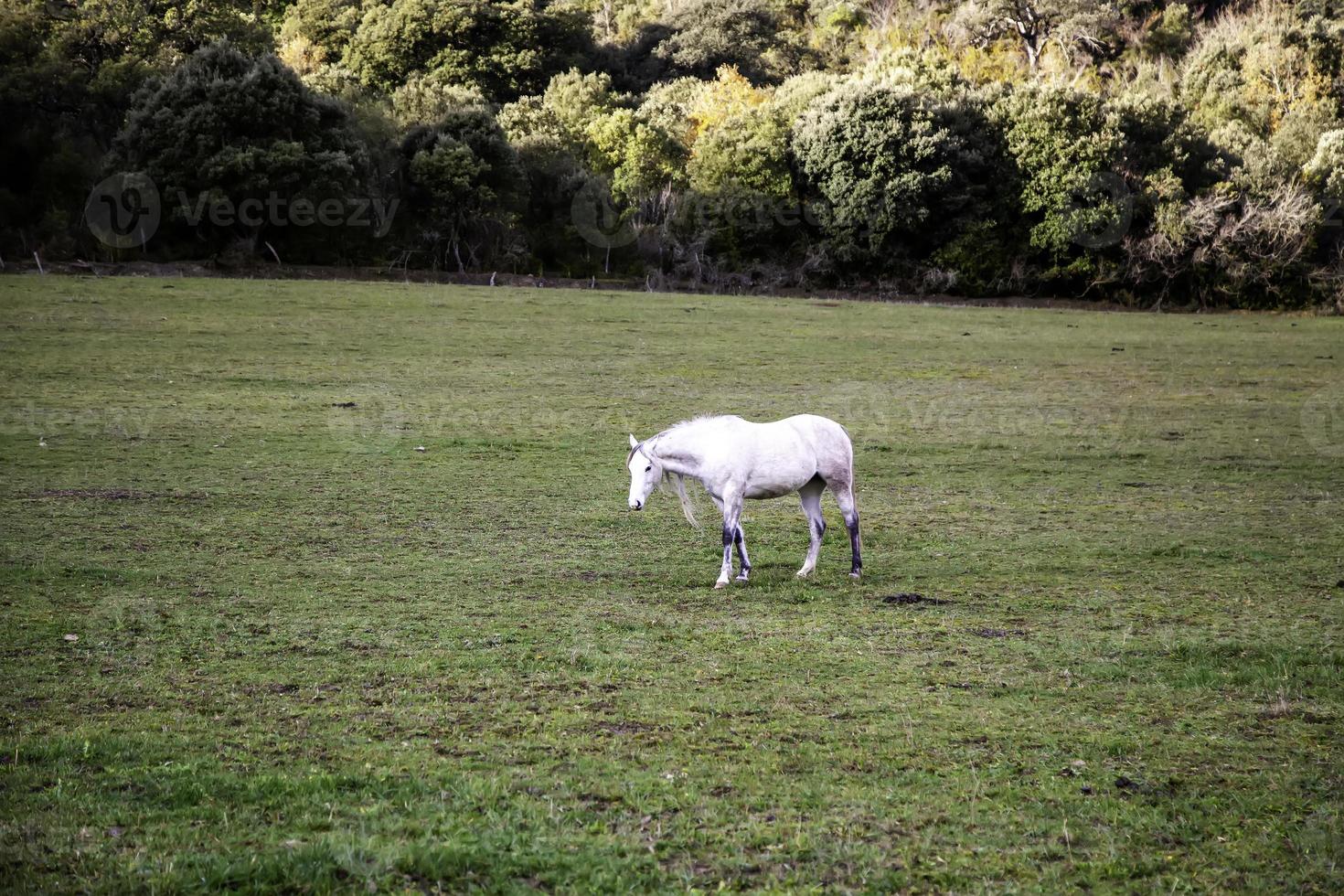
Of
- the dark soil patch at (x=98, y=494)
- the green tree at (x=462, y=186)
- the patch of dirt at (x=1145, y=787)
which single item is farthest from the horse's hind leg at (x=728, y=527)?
Answer: the green tree at (x=462, y=186)

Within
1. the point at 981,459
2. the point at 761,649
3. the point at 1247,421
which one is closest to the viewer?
the point at 761,649

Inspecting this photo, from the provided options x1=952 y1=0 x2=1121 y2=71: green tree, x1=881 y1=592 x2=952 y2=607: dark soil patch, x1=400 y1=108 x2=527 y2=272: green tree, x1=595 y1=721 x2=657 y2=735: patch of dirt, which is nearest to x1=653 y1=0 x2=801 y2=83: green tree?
x1=952 y1=0 x2=1121 y2=71: green tree

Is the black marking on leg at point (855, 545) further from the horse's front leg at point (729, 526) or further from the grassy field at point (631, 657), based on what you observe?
the horse's front leg at point (729, 526)

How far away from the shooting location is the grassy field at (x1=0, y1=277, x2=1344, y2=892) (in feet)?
19.2

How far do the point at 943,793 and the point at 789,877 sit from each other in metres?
1.42

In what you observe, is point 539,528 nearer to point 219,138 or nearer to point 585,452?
point 585,452

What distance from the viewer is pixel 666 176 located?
203 ft

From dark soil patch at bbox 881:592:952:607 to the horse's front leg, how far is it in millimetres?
1501

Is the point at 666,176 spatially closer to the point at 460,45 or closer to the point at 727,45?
the point at 460,45

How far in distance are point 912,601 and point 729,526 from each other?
1852 mm

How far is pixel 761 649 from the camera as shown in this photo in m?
9.22

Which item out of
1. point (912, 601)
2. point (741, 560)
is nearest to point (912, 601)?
point (912, 601)

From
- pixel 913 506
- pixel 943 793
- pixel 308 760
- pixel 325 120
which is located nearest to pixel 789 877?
pixel 943 793

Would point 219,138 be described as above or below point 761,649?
above
